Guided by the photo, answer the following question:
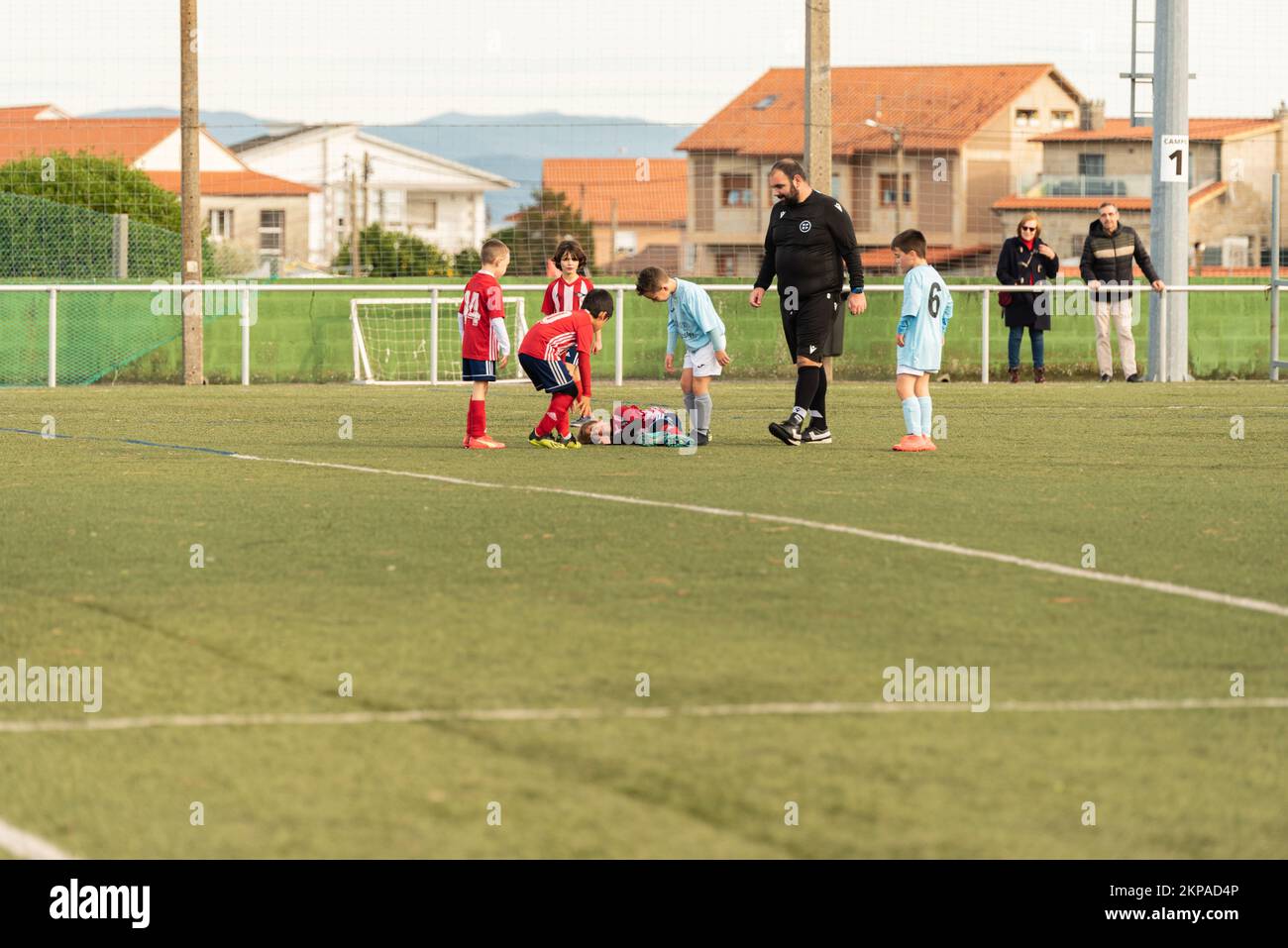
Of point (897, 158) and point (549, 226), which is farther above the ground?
point (897, 158)

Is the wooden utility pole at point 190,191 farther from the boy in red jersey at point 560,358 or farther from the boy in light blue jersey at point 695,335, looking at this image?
the boy in light blue jersey at point 695,335

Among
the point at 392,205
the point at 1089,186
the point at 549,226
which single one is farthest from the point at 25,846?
the point at 392,205

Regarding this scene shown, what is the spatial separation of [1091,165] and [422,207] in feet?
149

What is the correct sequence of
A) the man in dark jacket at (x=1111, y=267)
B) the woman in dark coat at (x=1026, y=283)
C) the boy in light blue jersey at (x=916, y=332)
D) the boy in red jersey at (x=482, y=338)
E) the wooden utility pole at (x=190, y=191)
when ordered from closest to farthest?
the boy in light blue jersey at (x=916, y=332)
the boy in red jersey at (x=482, y=338)
the man in dark jacket at (x=1111, y=267)
the woman in dark coat at (x=1026, y=283)
the wooden utility pole at (x=190, y=191)

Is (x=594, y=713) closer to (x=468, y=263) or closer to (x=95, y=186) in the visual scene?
(x=95, y=186)

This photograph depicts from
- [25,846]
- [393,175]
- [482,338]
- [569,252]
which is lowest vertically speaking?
[25,846]

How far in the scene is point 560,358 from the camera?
44.5ft

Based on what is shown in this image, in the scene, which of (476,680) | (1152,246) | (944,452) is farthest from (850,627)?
(1152,246)

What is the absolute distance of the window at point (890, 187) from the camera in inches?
3051

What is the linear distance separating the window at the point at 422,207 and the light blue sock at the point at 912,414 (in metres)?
99.9

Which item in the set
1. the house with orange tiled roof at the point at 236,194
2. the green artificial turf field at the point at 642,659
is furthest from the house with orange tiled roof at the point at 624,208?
the green artificial turf field at the point at 642,659
